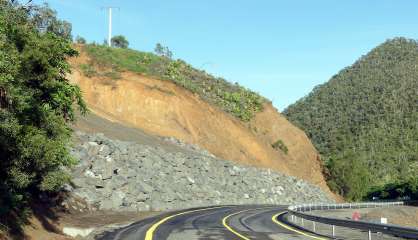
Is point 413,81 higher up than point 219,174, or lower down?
higher up

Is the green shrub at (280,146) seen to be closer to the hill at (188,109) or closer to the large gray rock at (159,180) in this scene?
the hill at (188,109)

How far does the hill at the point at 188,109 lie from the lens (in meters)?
65.4

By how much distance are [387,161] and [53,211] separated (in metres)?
142

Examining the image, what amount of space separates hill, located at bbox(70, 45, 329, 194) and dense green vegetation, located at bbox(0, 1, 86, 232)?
1462 inches

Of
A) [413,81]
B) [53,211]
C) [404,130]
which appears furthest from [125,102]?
[413,81]

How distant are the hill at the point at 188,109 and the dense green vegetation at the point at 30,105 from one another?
1462 inches

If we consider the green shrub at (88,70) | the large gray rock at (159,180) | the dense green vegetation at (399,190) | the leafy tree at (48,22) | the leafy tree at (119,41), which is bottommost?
the dense green vegetation at (399,190)

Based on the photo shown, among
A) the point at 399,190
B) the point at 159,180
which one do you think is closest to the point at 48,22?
the point at 159,180

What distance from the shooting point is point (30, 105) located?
666 inches

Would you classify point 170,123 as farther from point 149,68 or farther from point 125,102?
point 149,68

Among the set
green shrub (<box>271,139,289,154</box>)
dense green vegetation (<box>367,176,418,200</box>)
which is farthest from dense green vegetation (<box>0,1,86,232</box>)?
dense green vegetation (<box>367,176,418,200</box>)

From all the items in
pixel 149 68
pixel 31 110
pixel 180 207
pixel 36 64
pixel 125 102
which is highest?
pixel 149 68

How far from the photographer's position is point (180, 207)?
3922 centimetres

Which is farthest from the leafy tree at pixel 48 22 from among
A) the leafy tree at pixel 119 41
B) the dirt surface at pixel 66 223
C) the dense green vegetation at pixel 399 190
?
the leafy tree at pixel 119 41
